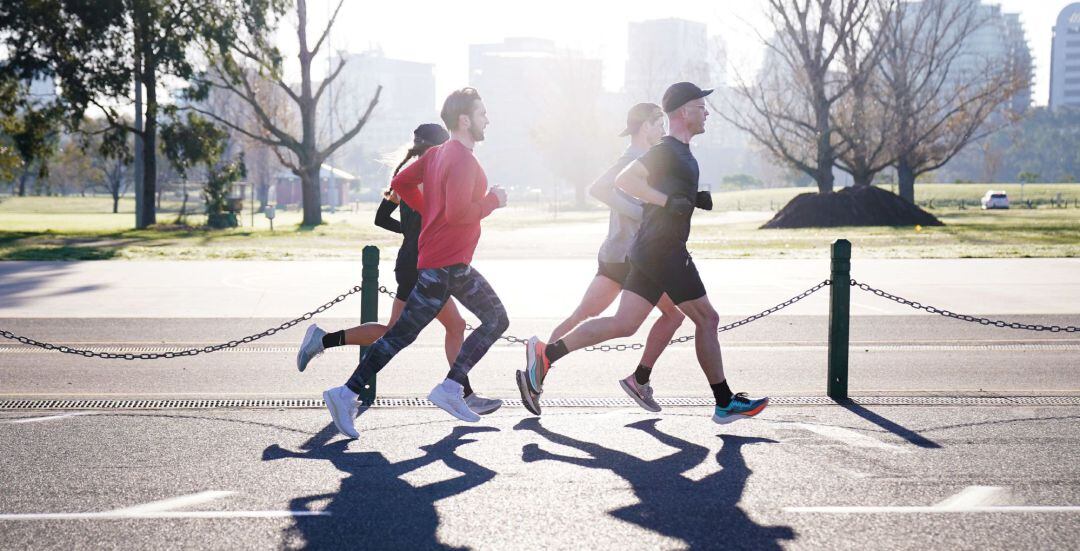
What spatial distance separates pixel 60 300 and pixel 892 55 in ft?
160

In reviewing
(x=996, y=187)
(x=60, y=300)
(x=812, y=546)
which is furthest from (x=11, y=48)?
(x=996, y=187)

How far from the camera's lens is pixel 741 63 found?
46.9 m

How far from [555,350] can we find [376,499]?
204 cm

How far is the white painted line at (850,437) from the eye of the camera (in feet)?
19.7

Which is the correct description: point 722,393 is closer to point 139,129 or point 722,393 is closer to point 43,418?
point 43,418

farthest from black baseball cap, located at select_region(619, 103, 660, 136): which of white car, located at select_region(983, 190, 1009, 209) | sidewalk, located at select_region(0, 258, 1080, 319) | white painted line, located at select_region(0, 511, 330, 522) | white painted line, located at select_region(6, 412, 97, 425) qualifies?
white car, located at select_region(983, 190, 1009, 209)

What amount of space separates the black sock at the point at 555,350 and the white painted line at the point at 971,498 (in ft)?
8.27

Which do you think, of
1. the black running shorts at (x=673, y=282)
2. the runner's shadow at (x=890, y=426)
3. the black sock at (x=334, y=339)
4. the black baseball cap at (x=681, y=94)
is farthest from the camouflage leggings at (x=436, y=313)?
the runner's shadow at (x=890, y=426)

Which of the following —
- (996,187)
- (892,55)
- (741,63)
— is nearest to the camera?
(741,63)

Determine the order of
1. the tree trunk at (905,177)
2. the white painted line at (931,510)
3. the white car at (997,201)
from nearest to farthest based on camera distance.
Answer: the white painted line at (931,510) < the tree trunk at (905,177) < the white car at (997,201)

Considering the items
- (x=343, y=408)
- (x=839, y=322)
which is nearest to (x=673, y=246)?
(x=839, y=322)

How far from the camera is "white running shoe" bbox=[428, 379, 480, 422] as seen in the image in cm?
624

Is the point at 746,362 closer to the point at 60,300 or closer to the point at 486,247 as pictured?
the point at 60,300

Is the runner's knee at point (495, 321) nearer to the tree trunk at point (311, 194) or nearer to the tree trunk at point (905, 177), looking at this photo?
the tree trunk at point (311, 194)
